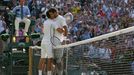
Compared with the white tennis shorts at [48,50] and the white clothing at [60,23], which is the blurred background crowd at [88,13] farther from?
the white tennis shorts at [48,50]

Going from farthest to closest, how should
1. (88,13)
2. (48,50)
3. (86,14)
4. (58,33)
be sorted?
(88,13) → (86,14) → (58,33) → (48,50)

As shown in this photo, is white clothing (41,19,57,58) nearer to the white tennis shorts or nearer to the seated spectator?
the white tennis shorts

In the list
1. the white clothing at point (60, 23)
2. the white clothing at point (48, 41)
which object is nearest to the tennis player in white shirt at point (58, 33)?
the white clothing at point (60, 23)

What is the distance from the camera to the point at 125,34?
6.40 m

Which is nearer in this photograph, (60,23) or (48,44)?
(48,44)

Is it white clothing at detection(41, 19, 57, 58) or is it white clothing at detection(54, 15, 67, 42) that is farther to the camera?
white clothing at detection(54, 15, 67, 42)

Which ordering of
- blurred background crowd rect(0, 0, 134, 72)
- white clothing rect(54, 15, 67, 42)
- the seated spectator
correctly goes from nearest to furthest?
white clothing rect(54, 15, 67, 42), the seated spectator, blurred background crowd rect(0, 0, 134, 72)

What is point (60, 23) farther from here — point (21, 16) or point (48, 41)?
point (21, 16)

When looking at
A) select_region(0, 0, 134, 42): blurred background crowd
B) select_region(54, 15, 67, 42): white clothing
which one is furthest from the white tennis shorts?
select_region(0, 0, 134, 42): blurred background crowd

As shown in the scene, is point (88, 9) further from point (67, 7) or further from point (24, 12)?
point (24, 12)

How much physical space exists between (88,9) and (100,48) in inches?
677

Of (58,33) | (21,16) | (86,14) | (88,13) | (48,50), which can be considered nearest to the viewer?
(48,50)

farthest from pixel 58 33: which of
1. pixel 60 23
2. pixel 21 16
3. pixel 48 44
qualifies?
pixel 21 16

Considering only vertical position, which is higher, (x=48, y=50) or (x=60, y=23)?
(x=60, y=23)
